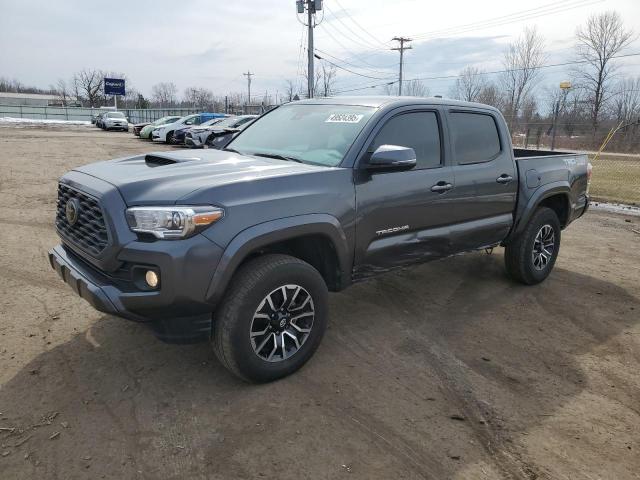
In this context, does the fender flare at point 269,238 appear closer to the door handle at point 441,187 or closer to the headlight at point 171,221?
the headlight at point 171,221

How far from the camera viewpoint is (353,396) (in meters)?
3.24

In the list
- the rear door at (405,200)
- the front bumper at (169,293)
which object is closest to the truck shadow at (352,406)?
the front bumper at (169,293)

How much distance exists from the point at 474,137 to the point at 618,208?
739cm

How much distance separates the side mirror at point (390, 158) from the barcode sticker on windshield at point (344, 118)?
1.58 ft

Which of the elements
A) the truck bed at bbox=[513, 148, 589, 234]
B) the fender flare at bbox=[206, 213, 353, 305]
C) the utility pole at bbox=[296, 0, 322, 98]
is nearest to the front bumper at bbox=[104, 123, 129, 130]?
the utility pole at bbox=[296, 0, 322, 98]

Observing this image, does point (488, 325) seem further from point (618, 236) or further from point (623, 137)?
point (623, 137)

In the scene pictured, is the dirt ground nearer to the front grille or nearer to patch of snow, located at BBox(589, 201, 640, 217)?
the front grille

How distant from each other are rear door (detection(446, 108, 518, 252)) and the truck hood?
157cm

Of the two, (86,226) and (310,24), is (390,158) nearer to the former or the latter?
(86,226)

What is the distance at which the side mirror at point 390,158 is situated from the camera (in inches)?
137

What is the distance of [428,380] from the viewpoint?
347 centimetres

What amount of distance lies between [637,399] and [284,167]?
2862 millimetres

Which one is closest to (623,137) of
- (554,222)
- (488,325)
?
(554,222)

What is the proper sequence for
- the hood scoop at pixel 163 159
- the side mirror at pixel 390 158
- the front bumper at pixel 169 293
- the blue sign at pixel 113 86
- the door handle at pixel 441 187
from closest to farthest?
the front bumper at pixel 169 293, the side mirror at pixel 390 158, the hood scoop at pixel 163 159, the door handle at pixel 441 187, the blue sign at pixel 113 86
